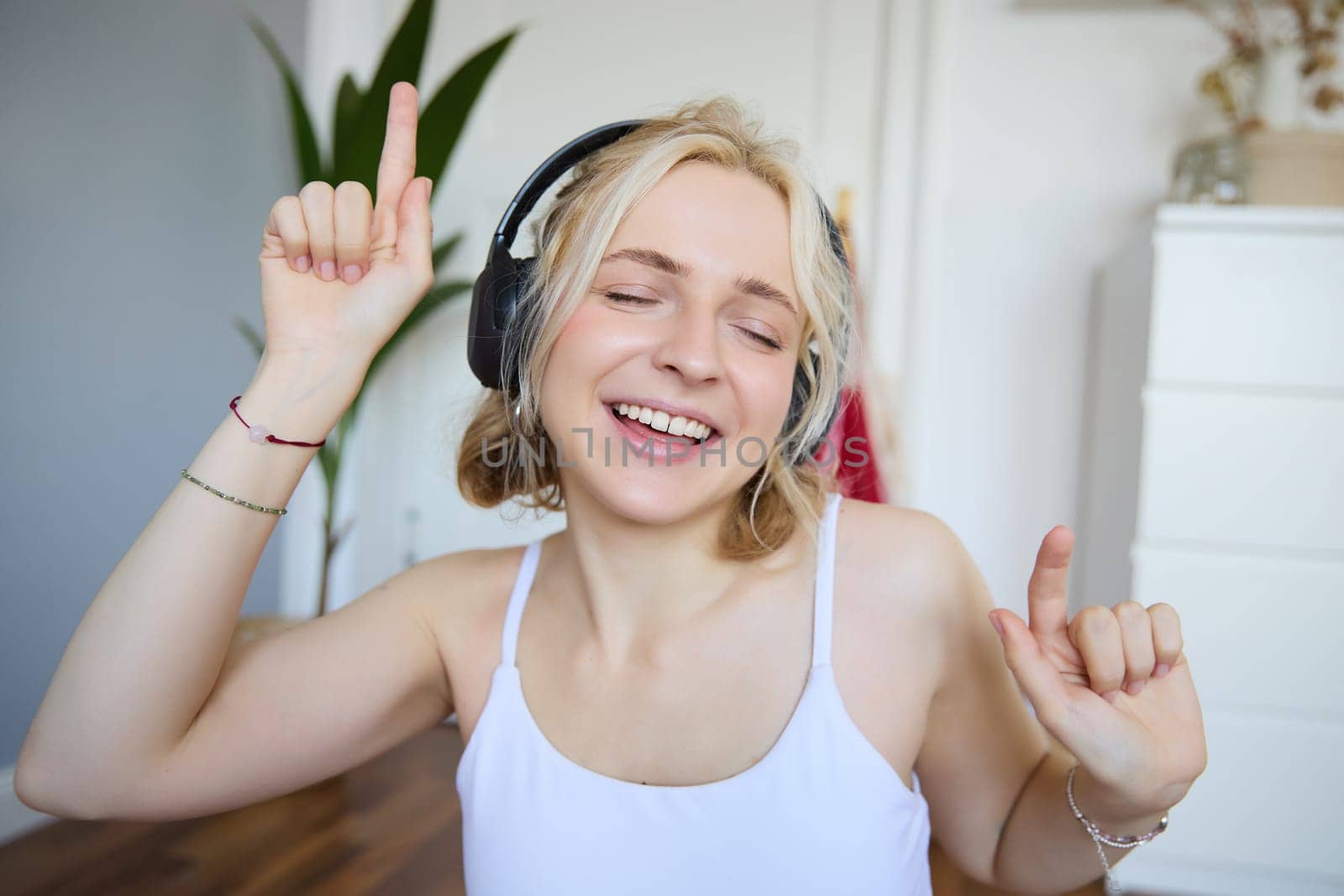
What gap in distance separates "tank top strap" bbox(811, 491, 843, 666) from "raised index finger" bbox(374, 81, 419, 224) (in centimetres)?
52

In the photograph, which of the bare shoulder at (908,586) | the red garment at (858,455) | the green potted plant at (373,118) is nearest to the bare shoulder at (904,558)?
the bare shoulder at (908,586)

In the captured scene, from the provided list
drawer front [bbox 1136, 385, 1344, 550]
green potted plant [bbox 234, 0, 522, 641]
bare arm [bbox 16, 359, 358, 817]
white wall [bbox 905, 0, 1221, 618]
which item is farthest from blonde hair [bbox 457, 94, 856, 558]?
white wall [bbox 905, 0, 1221, 618]

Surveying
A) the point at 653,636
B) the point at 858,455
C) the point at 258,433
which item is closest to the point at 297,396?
the point at 258,433

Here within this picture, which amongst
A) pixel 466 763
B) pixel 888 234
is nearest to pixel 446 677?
pixel 466 763

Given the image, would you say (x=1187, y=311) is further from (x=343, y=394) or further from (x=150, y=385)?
(x=150, y=385)

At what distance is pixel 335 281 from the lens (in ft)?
2.61

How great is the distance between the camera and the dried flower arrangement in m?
2.03

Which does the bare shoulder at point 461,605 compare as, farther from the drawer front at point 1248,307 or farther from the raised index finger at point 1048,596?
the drawer front at point 1248,307

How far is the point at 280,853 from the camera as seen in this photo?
1.88 meters

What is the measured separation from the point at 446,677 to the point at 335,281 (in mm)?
449

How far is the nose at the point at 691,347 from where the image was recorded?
816 millimetres

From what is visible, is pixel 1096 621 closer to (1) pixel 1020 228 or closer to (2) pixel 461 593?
(2) pixel 461 593

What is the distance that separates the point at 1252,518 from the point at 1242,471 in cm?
10

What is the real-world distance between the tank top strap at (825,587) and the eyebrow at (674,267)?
0.23m
